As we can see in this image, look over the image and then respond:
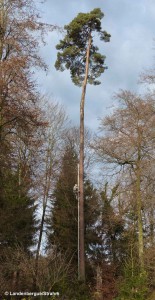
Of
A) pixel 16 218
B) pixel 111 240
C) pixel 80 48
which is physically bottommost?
pixel 111 240

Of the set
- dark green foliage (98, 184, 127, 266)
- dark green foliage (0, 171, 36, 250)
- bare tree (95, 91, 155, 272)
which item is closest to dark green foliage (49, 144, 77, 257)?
dark green foliage (0, 171, 36, 250)

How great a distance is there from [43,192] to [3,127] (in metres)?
14.5

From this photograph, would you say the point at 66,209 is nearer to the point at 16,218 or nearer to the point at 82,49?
the point at 16,218

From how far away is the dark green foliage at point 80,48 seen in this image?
19.9m

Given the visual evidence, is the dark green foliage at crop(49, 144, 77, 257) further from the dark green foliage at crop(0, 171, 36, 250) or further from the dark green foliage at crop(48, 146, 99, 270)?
the dark green foliage at crop(0, 171, 36, 250)

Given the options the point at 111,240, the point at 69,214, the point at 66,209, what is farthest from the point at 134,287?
the point at 111,240

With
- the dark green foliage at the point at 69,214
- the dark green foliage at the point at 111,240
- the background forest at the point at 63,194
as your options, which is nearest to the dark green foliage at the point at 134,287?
the background forest at the point at 63,194

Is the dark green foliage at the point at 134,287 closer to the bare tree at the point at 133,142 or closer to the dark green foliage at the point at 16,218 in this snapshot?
the bare tree at the point at 133,142

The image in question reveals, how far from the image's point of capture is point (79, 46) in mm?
20719

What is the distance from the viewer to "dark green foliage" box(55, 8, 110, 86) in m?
19.9

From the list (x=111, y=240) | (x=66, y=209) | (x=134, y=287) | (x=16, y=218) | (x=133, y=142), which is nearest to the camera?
(x=134, y=287)

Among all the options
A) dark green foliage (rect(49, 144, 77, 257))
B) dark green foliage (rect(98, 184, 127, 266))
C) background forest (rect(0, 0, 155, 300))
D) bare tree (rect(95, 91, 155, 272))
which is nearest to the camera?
background forest (rect(0, 0, 155, 300))

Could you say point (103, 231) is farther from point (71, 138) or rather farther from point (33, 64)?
point (33, 64)

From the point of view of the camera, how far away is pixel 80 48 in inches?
810
